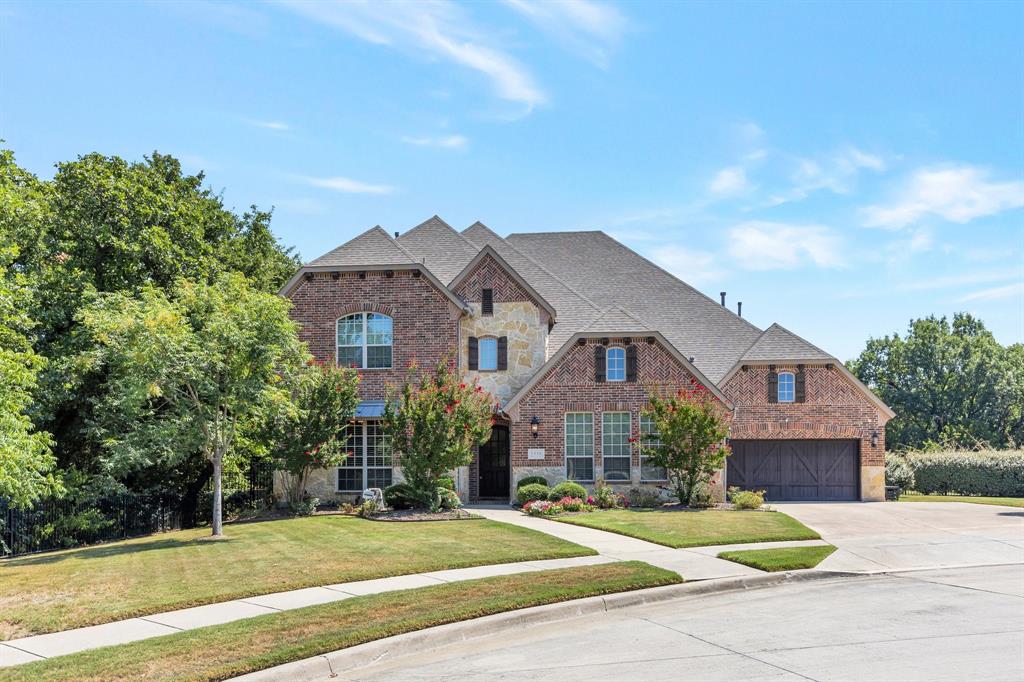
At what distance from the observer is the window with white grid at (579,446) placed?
27594 mm

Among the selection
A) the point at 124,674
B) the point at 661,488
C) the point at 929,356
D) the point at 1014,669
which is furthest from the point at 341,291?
the point at 929,356

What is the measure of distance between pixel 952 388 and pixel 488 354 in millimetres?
42420

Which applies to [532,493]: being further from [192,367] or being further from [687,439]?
[192,367]

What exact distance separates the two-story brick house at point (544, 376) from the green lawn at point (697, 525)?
3911mm

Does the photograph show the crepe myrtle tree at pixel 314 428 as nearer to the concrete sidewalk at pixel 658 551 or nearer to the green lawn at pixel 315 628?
the concrete sidewalk at pixel 658 551

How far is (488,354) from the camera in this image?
28.7 metres

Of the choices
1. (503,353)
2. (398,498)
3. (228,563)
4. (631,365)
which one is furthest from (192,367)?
(631,365)

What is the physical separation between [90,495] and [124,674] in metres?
14.3

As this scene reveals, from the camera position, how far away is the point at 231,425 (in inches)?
761

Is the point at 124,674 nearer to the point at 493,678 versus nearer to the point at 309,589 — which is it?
the point at 493,678

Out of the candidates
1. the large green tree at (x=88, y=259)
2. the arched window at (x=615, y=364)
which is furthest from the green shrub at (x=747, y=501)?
the large green tree at (x=88, y=259)

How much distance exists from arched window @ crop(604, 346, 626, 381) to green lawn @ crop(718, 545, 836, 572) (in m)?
11.2

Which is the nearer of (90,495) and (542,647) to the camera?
(542,647)

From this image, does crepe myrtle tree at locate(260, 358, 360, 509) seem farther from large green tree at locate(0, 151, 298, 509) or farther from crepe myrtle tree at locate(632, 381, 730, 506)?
crepe myrtle tree at locate(632, 381, 730, 506)
